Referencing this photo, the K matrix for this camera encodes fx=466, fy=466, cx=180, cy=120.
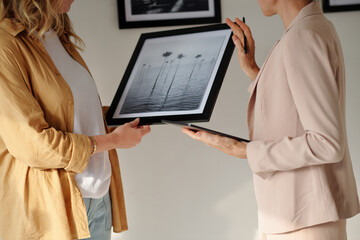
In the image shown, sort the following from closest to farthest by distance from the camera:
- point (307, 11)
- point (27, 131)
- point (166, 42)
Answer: point (307, 11) → point (27, 131) → point (166, 42)

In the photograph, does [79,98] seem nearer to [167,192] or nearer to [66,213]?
[66,213]

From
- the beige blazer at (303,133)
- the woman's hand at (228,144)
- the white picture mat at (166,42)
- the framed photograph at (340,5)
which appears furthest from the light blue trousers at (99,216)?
the framed photograph at (340,5)

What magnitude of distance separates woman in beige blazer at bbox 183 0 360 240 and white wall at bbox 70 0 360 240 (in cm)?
105

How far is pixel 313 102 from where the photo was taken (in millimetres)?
1197

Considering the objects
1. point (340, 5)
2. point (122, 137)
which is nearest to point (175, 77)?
point (122, 137)

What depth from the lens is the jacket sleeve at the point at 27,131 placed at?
139 centimetres

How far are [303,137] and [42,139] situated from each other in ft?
2.52

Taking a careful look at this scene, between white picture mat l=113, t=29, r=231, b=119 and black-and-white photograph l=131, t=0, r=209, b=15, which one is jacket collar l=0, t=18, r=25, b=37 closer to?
white picture mat l=113, t=29, r=231, b=119

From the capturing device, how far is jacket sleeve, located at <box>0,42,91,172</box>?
1.39 meters

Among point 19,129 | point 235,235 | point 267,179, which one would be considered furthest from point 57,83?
point 235,235

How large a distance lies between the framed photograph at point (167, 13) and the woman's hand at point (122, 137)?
874 mm

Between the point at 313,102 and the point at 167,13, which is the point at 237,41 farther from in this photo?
the point at 167,13

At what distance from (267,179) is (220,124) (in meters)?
1.10

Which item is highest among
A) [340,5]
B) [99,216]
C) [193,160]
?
[340,5]
